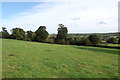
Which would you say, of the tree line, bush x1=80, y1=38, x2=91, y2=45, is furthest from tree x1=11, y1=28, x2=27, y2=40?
bush x1=80, y1=38, x2=91, y2=45

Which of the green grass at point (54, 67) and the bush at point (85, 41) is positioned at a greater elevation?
the bush at point (85, 41)

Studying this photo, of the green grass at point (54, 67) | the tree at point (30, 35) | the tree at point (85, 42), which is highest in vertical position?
the tree at point (30, 35)

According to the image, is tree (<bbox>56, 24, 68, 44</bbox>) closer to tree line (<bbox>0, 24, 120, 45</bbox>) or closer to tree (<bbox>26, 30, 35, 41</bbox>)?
tree line (<bbox>0, 24, 120, 45</bbox>)

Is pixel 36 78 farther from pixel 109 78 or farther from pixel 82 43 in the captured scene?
pixel 82 43

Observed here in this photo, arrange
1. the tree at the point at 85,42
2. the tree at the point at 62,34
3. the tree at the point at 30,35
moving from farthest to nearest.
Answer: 1. the tree at the point at 30,35
2. the tree at the point at 62,34
3. the tree at the point at 85,42

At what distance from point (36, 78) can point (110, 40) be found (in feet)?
147

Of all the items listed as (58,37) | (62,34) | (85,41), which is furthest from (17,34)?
(85,41)

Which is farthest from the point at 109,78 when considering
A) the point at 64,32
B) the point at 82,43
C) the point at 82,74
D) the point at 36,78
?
the point at 64,32

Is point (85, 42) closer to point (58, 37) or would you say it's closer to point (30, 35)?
point (58, 37)

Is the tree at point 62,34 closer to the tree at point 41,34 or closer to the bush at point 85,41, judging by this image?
the tree at point 41,34

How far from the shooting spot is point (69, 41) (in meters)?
40.9

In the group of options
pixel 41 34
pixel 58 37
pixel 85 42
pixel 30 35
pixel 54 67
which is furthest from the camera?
pixel 30 35

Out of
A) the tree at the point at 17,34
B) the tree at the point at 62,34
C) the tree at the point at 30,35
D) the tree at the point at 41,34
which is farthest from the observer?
the tree at the point at 30,35

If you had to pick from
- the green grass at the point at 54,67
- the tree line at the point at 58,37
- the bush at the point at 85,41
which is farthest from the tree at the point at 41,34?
the green grass at the point at 54,67
